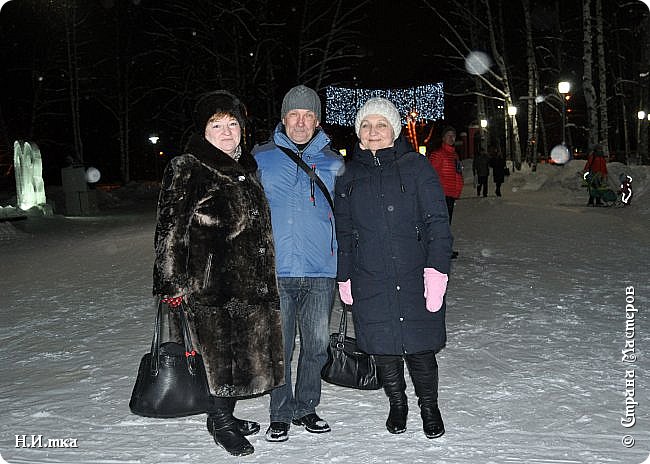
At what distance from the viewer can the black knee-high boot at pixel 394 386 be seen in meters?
3.82

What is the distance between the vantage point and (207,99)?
3631mm

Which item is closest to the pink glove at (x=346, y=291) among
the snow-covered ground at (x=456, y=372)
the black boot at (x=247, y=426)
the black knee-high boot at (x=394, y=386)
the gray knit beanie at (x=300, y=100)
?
the black knee-high boot at (x=394, y=386)

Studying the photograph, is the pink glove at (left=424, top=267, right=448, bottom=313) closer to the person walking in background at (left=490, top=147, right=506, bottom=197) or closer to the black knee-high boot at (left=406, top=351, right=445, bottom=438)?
the black knee-high boot at (left=406, top=351, right=445, bottom=438)

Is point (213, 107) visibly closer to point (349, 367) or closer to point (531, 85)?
point (349, 367)

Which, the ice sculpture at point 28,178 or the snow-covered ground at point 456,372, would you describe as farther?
the ice sculpture at point 28,178

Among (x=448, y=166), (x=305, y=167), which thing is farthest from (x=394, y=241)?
(x=448, y=166)

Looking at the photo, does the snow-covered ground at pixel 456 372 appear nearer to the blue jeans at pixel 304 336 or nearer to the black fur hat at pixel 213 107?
the blue jeans at pixel 304 336

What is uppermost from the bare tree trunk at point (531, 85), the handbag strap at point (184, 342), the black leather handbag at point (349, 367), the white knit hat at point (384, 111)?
the bare tree trunk at point (531, 85)

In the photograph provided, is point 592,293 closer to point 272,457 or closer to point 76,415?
point 272,457

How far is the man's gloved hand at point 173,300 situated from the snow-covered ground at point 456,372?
2.60ft

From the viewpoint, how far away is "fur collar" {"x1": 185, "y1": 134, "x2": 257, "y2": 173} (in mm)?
3461

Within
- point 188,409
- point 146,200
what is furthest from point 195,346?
point 146,200

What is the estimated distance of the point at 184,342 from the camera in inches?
139

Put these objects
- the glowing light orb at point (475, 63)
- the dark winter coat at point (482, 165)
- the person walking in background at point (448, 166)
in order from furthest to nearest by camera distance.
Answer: the glowing light orb at point (475, 63) < the dark winter coat at point (482, 165) < the person walking in background at point (448, 166)
